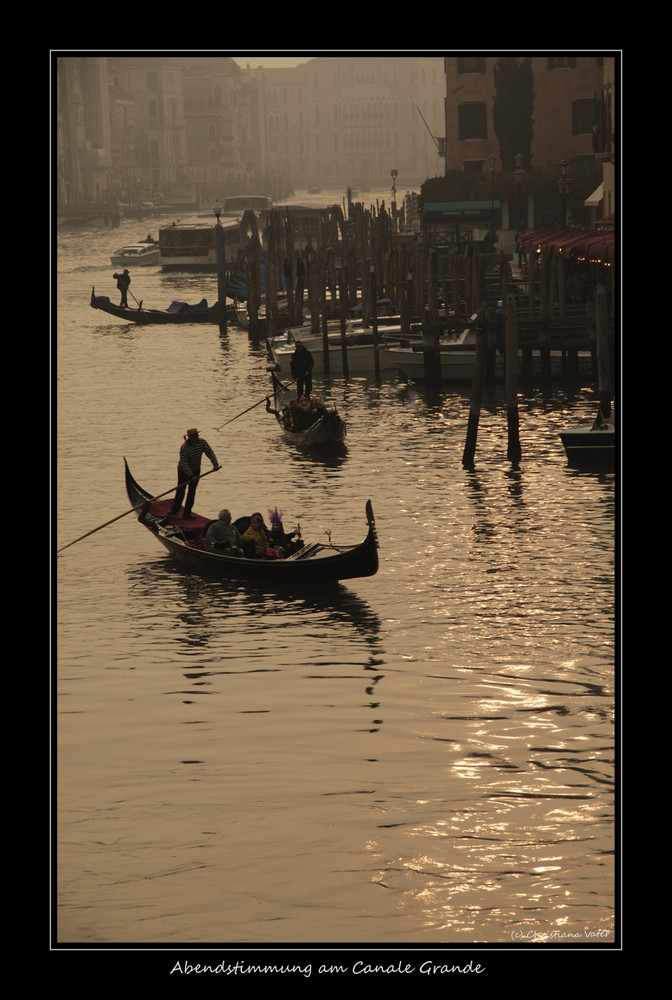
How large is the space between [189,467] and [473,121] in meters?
43.3

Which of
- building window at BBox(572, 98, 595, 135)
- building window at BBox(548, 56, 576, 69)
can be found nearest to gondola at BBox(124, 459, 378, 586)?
building window at BBox(572, 98, 595, 135)

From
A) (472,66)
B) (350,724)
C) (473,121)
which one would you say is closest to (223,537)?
(350,724)

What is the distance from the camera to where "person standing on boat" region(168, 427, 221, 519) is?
18.2 meters

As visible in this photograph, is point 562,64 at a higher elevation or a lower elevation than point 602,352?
higher

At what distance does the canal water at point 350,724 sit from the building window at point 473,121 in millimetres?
36936

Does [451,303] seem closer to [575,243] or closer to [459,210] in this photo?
[575,243]

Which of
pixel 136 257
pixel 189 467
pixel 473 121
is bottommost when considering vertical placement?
pixel 189 467

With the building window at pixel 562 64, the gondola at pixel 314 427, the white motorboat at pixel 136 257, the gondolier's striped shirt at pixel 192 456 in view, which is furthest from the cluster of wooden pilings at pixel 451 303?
the white motorboat at pixel 136 257

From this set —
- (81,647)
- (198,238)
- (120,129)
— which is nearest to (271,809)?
(81,647)

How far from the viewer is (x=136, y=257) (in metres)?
74.2

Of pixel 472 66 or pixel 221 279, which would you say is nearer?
pixel 221 279

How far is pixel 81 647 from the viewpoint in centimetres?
1437

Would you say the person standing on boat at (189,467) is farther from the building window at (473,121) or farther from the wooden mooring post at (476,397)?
the building window at (473,121)

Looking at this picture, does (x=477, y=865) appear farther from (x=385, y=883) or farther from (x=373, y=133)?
(x=373, y=133)
